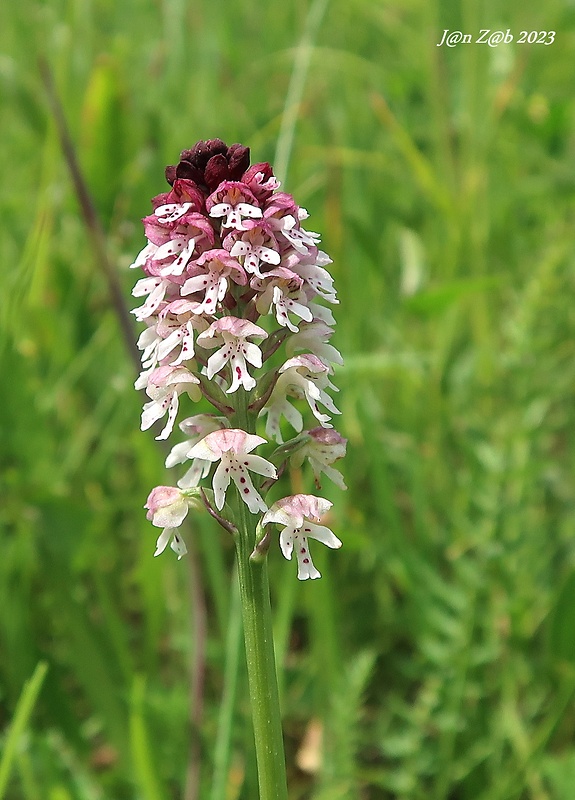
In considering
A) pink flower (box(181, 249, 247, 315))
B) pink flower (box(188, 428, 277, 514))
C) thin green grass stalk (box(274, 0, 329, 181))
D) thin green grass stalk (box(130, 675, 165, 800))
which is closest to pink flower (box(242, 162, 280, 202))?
pink flower (box(181, 249, 247, 315))

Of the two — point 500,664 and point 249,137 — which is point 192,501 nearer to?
point 500,664

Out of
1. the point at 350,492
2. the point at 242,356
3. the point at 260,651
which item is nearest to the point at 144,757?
the point at 260,651

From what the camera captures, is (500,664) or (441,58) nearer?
(500,664)

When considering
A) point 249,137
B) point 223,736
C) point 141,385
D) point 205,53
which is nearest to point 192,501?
point 141,385

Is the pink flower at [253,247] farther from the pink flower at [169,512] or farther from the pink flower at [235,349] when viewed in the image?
the pink flower at [169,512]

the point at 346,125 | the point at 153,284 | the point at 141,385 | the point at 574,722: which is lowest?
the point at 574,722

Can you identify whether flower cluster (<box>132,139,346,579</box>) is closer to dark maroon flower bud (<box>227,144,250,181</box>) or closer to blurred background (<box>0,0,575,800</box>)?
dark maroon flower bud (<box>227,144,250,181</box>)
